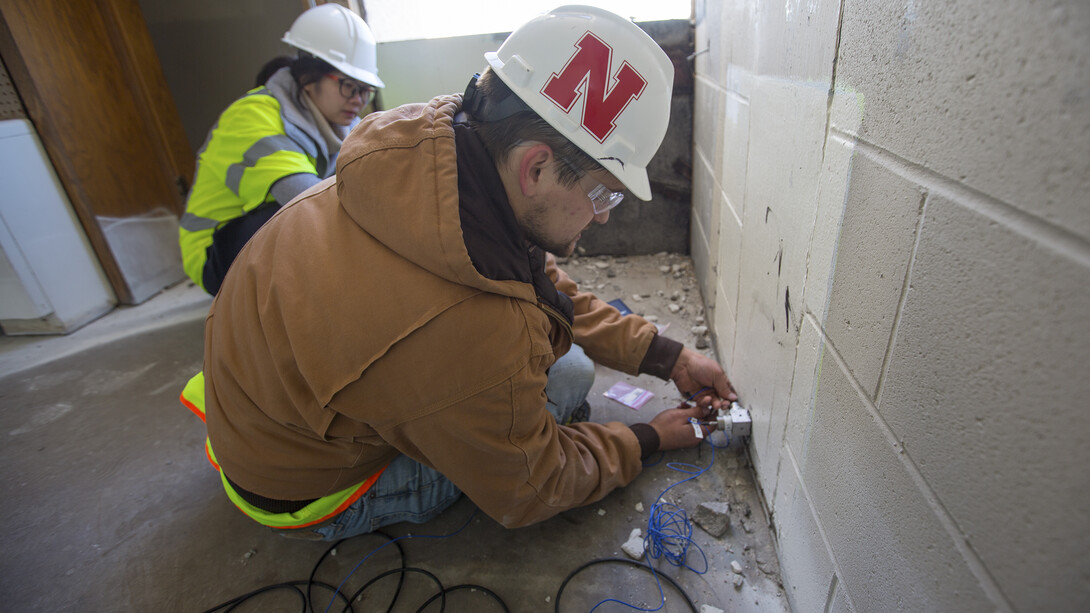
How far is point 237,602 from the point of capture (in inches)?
63.6

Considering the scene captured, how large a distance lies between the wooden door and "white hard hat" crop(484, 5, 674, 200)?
349 cm

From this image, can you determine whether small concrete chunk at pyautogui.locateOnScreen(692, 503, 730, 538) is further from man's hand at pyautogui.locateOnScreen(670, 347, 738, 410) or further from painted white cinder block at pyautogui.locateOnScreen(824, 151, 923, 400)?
painted white cinder block at pyautogui.locateOnScreen(824, 151, 923, 400)

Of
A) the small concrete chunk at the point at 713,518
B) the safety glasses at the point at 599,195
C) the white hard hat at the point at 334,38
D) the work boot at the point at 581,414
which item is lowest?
the small concrete chunk at the point at 713,518

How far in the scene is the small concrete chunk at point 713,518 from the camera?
1.65 m

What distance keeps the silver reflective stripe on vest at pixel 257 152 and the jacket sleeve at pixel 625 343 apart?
4.56 feet

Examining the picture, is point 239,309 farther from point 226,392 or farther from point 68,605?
point 68,605

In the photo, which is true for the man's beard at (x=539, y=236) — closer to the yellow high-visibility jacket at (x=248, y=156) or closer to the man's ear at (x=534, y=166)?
the man's ear at (x=534, y=166)

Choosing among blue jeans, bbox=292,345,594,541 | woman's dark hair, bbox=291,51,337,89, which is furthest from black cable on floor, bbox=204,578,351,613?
woman's dark hair, bbox=291,51,337,89

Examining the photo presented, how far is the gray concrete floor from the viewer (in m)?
1.56

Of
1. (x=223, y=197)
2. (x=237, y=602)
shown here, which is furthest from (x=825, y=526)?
(x=223, y=197)

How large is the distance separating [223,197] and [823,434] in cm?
265

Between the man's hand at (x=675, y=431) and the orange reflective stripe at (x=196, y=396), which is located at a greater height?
the orange reflective stripe at (x=196, y=396)

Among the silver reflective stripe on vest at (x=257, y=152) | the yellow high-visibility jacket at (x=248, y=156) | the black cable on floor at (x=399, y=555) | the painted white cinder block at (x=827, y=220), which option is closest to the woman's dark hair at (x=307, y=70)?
the yellow high-visibility jacket at (x=248, y=156)

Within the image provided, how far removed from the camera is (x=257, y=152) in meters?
2.40
